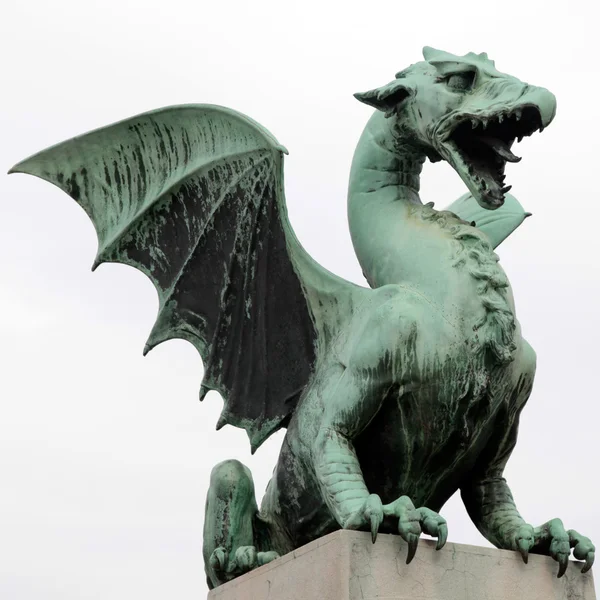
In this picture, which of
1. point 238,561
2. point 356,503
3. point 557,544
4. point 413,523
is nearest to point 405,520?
point 413,523

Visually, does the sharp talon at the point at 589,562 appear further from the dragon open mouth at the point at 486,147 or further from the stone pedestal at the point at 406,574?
the dragon open mouth at the point at 486,147

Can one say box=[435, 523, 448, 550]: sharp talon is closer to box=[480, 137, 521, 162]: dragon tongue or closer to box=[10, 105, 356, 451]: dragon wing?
box=[10, 105, 356, 451]: dragon wing

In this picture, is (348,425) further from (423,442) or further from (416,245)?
(416,245)

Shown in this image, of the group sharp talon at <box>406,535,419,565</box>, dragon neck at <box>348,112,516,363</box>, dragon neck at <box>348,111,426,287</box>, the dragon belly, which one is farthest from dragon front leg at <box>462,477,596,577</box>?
dragon neck at <box>348,111,426,287</box>

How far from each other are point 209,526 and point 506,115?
7.55 feet

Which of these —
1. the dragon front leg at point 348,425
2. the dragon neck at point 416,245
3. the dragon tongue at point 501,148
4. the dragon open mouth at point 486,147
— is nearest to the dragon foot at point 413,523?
the dragon front leg at point 348,425

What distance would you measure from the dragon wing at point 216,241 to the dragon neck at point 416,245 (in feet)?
0.93

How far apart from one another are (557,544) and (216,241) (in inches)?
87.4

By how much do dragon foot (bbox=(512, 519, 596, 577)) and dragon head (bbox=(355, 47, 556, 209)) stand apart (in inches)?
54.9

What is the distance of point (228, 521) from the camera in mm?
5762

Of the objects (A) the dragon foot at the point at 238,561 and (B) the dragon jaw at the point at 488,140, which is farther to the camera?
(A) the dragon foot at the point at 238,561

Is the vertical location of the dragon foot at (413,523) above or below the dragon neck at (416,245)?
below

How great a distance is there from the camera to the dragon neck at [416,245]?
205 inches

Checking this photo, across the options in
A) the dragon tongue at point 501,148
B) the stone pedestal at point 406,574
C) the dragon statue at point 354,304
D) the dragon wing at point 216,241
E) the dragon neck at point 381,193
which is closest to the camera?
the stone pedestal at point 406,574
